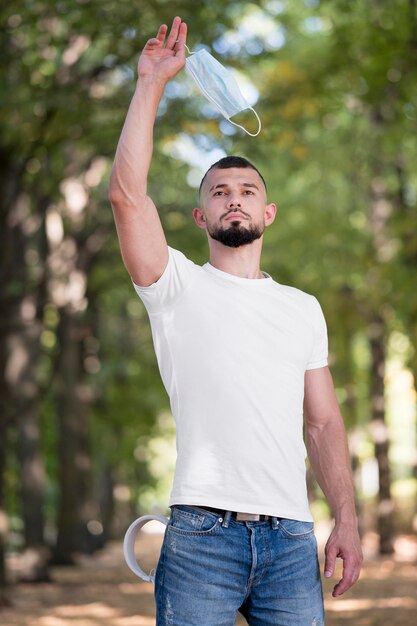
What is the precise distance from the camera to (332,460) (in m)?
4.45

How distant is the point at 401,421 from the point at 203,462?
160ft

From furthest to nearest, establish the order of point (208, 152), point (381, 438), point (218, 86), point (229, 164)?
1. point (381, 438)
2. point (208, 152)
3. point (218, 86)
4. point (229, 164)

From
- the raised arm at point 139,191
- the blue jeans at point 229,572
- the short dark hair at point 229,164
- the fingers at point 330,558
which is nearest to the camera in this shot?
the blue jeans at point 229,572

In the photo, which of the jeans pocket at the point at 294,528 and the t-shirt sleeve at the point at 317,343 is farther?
the t-shirt sleeve at the point at 317,343

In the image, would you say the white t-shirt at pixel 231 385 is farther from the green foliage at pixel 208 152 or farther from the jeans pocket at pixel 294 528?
the green foliage at pixel 208 152

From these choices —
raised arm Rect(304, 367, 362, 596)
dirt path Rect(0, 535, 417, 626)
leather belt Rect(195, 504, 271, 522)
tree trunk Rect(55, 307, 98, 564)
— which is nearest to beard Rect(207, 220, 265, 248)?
raised arm Rect(304, 367, 362, 596)

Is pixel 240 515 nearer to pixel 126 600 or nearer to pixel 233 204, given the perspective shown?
pixel 233 204

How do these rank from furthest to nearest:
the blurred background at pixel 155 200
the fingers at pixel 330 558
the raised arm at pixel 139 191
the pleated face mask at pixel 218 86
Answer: the blurred background at pixel 155 200 → the pleated face mask at pixel 218 86 → the fingers at pixel 330 558 → the raised arm at pixel 139 191

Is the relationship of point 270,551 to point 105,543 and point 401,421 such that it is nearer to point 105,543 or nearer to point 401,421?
point 105,543

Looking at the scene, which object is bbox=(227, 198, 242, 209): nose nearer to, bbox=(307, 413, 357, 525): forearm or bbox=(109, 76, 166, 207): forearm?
bbox=(109, 76, 166, 207): forearm

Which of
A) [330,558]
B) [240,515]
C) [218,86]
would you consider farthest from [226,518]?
[218,86]

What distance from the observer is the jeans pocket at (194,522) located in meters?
3.98

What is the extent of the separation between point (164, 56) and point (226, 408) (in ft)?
3.98

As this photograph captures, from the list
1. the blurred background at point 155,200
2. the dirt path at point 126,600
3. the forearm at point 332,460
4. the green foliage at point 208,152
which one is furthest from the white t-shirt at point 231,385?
the dirt path at point 126,600
